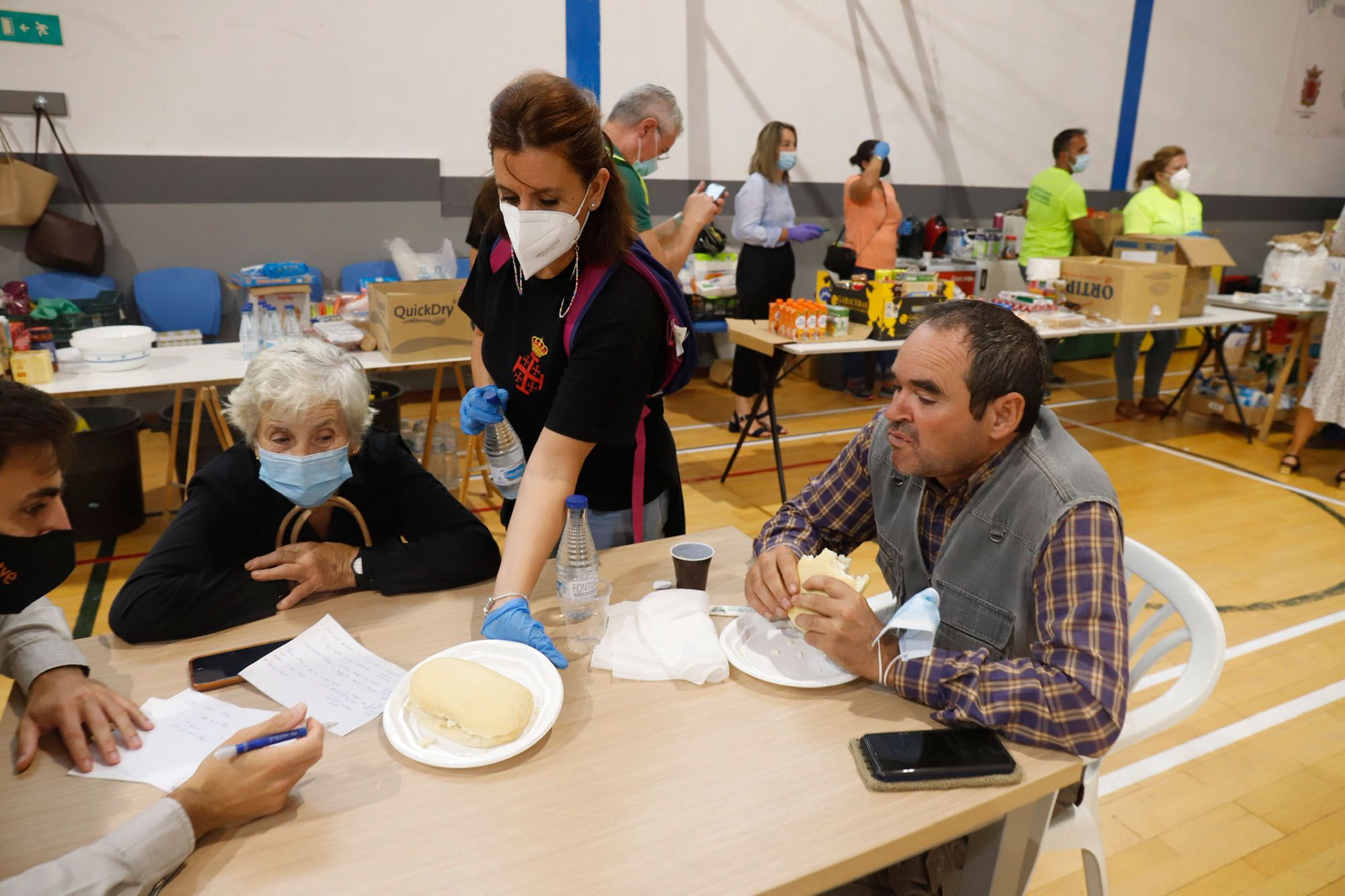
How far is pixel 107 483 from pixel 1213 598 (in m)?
4.85

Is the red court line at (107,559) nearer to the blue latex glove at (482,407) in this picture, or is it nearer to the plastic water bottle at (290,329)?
the plastic water bottle at (290,329)

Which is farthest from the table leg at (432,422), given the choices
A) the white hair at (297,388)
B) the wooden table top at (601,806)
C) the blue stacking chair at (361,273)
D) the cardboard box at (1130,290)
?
the cardboard box at (1130,290)

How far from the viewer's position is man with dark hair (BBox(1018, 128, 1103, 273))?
262 inches

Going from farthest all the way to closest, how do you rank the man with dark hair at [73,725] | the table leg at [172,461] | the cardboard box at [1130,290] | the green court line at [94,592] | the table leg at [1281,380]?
the table leg at [1281,380] → the cardboard box at [1130,290] → the table leg at [172,461] → the green court line at [94,592] → the man with dark hair at [73,725]

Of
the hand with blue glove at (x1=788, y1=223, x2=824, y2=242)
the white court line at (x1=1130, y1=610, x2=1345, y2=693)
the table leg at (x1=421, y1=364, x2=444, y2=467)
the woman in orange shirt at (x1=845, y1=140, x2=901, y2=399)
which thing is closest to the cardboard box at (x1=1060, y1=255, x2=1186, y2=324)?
the woman in orange shirt at (x1=845, y1=140, x2=901, y2=399)

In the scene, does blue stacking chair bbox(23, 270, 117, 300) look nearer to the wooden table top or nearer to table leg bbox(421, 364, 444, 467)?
table leg bbox(421, 364, 444, 467)

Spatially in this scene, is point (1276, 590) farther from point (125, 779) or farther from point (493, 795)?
point (125, 779)

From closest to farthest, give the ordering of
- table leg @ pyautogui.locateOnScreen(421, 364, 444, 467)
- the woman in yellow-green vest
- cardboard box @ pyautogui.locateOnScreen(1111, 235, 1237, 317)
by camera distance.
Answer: table leg @ pyautogui.locateOnScreen(421, 364, 444, 467) → cardboard box @ pyautogui.locateOnScreen(1111, 235, 1237, 317) → the woman in yellow-green vest

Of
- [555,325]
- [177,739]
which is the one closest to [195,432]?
[555,325]

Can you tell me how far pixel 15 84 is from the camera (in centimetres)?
491

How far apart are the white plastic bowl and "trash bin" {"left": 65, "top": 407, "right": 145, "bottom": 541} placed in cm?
28

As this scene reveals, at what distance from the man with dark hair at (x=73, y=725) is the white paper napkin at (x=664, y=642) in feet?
1.67

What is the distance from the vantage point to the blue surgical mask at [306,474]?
1.87 meters

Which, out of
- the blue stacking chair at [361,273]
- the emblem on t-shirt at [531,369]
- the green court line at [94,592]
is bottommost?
the green court line at [94,592]
